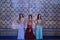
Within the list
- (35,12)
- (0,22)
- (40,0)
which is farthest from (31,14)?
(0,22)

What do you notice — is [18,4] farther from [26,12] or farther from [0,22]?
[0,22]

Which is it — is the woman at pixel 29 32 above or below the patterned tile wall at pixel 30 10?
below

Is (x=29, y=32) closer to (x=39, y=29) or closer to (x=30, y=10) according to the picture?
(x=39, y=29)

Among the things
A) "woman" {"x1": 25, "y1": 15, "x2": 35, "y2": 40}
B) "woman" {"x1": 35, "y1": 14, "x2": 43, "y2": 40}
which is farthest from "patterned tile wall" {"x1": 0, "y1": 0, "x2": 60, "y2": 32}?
"woman" {"x1": 25, "y1": 15, "x2": 35, "y2": 40}

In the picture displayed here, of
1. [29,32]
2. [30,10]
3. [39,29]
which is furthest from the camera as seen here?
[30,10]

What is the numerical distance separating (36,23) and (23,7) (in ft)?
3.74

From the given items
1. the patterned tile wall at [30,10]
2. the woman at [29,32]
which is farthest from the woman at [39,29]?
the patterned tile wall at [30,10]

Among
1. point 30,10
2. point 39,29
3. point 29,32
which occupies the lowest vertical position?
point 29,32

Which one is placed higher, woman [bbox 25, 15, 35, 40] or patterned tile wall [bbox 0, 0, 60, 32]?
patterned tile wall [bbox 0, 0, 60, 32]

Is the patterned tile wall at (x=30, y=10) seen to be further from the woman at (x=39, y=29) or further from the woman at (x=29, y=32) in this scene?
the woman at (x=29, y=32)

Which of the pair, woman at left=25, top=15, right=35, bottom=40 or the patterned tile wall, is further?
the patterned tile wall

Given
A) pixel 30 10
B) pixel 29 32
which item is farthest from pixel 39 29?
pixel 30 10

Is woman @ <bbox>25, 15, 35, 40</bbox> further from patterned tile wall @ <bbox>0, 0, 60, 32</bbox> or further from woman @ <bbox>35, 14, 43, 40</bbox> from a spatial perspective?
patterned tile wall @ <bbox>0, 0, 60, 32</bbox>

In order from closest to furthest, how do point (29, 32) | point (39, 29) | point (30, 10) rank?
point (39, 29) < point (29, 32) < point (30, 10)
